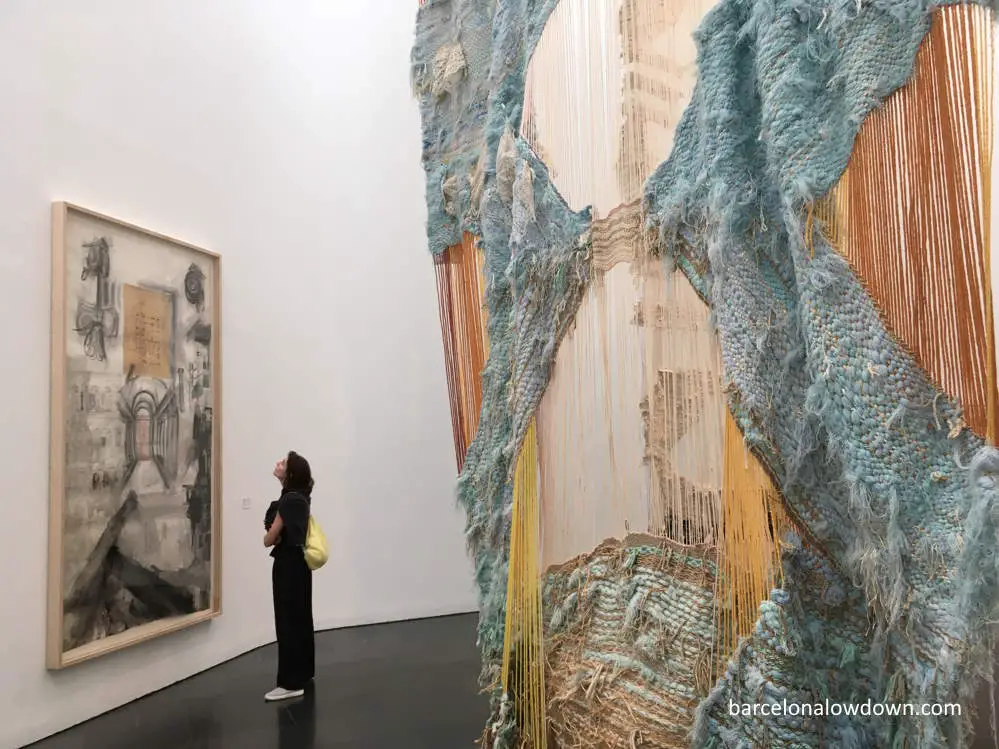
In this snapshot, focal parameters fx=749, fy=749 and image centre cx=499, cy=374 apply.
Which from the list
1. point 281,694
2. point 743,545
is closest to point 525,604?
point 743,545

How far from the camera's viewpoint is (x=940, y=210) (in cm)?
77

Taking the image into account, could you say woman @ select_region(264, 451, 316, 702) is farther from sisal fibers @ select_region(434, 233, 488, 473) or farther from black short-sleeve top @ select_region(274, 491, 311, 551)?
sisal fibers @ select_region(434, 233, 488, 473)

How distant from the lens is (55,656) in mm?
2340

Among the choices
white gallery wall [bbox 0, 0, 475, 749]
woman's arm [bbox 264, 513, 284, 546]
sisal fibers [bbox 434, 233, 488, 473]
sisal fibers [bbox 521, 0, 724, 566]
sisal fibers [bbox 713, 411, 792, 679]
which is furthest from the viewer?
woman's arm [bbox 264, 513, 284, 546]

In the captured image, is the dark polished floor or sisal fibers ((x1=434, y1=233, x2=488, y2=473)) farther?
the dark polished floor

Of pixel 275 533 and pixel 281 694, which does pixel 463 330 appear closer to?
pixel 275 533

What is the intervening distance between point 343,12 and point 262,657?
3.40 m

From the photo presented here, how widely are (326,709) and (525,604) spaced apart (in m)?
1.63

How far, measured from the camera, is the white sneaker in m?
2.65

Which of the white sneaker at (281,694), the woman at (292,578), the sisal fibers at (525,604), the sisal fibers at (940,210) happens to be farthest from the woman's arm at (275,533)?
the sisal fibers at (940,210)

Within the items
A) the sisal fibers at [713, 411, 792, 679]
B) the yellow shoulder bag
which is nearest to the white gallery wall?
the yellow shoulder bag

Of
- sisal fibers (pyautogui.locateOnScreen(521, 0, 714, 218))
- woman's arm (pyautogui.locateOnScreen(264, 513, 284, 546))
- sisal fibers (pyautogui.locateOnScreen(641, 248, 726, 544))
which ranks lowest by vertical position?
woman's arm (pyautogui.locateOnScreen(264, 513, 284, 546))

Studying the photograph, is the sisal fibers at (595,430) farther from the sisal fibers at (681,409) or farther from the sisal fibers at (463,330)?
the sisal fibers at (463,330)

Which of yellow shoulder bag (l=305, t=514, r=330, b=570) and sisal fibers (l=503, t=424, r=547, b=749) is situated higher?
sisal fibers (l=503, t=424, r=547, b=749)
